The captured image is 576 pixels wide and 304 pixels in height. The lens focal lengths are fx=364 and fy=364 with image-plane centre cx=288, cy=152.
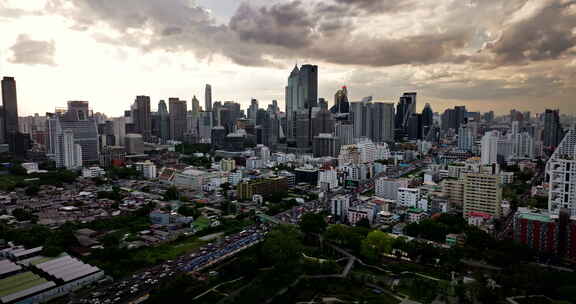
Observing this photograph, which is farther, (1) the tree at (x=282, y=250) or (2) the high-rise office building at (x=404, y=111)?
(2) the high-rise office building at (x=404, y=111)

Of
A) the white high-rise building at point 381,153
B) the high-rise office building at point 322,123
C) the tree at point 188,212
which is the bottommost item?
the tree at point 188,212

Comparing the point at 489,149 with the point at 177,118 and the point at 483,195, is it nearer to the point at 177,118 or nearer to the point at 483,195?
the point at 483,195

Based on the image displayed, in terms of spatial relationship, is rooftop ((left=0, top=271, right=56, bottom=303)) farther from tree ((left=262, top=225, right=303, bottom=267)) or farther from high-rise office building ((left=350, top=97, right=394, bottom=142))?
high-rise office building ((left=350, top=97, right=394, bottom=142))

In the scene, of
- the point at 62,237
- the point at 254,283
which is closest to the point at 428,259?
the point at 254,283

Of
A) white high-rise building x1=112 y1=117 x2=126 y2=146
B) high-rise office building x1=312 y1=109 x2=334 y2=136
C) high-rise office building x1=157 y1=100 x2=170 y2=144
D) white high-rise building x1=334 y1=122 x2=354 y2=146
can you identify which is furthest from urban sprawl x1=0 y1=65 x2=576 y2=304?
high-rise office building x1=157 y1=100 x2=170 y2=144

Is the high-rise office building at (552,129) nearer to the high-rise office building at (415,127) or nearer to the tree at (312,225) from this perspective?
the high-rise office building at (415,127)

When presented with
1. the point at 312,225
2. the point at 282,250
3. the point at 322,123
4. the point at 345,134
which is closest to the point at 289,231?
the point at 282,250

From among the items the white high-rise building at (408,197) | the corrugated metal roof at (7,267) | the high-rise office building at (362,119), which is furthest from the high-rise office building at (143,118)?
the corrugated metal roof at (7,267)
